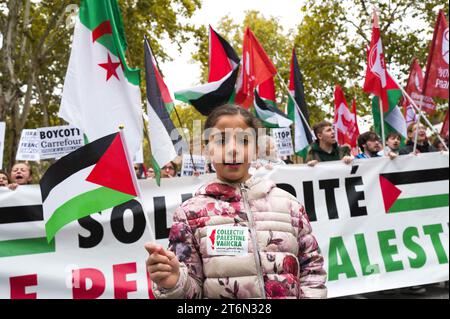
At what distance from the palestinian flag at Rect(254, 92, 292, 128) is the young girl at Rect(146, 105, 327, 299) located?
4.64 m

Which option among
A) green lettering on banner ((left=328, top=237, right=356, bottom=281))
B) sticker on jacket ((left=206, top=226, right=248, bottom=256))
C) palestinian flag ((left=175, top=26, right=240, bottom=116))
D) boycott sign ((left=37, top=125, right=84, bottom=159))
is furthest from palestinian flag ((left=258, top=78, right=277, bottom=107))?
sticker on jacket ((left=206, top=226, right=248, bottom=256))

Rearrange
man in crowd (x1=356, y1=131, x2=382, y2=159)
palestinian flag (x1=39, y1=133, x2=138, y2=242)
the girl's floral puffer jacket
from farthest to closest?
1. man in crowd (x1=356, y1=131, x2=382, y2=159)
2. palestinian flag (x1=39, y1=133, x2=138, y2=242)
3. the girl's floral puffer jacket

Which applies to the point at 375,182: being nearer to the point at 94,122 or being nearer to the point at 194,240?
the point at 94,122

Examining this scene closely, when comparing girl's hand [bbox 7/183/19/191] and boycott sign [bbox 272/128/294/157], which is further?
boycott sign [bbox 272/128/294/157]

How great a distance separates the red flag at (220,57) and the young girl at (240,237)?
5.19 meters

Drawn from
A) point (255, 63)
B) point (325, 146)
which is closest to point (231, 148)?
point (325, 146)

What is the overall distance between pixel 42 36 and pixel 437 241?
10.5 m

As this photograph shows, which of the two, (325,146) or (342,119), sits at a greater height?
(342,119)

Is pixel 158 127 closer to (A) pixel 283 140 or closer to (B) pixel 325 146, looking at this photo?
(B) pixel 325 146

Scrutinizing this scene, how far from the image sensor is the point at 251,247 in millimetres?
2064

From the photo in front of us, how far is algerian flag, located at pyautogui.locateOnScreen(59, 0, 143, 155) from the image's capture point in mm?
4629

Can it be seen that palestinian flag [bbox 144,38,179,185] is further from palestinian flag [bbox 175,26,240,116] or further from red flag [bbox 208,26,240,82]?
red flag [bbox 208,26,240,82]

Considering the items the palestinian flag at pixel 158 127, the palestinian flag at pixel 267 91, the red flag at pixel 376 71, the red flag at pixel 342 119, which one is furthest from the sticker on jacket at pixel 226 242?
the red flag at pixel 342 119

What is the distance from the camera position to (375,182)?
228 inches
